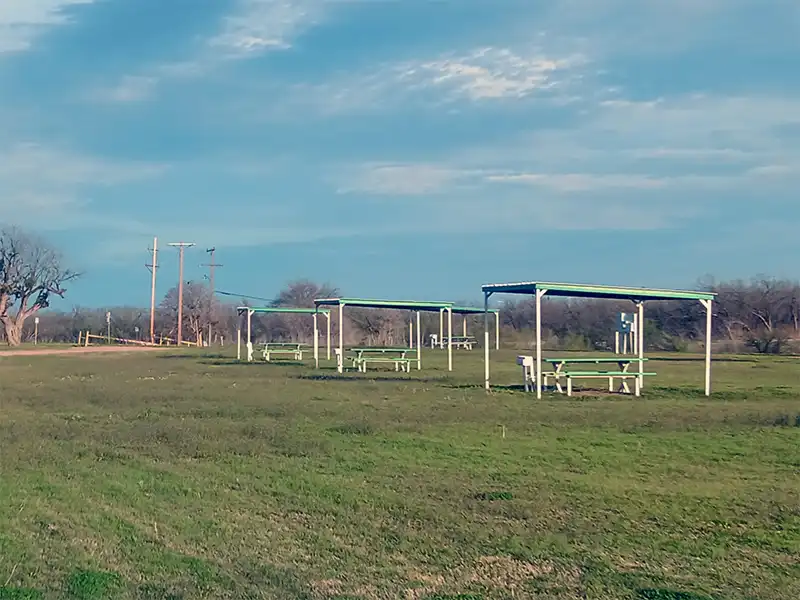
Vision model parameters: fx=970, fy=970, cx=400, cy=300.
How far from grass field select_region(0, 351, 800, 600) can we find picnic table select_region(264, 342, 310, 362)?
21.8 meters

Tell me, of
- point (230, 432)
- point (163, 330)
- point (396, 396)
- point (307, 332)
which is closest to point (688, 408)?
point (396, 396)

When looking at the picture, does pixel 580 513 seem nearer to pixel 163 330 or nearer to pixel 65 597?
pixel 65 597

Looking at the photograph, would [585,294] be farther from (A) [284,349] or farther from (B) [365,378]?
(A) [284,349]

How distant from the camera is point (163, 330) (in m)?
77.0

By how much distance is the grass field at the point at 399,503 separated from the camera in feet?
16.0

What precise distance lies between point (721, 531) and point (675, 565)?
39.0 inches

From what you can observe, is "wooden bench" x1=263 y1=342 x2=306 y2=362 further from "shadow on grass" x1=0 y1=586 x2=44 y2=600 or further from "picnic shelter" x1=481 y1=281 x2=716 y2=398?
"shadow on grass" x1=0 y1=586 x2=44 y2=600

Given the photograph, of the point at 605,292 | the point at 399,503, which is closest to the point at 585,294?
the point at 605,292

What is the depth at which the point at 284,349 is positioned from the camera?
45.1 meters

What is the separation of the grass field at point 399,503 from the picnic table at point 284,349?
21.8 metres

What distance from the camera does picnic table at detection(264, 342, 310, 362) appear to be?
36.7 m

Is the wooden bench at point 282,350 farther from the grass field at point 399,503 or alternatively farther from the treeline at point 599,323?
the grass field at point 399,503

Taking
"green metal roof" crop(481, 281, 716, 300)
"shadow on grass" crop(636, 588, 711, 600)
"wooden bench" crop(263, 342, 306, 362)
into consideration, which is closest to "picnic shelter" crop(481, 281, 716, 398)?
"green metal roof" crop(481, 281, 716, 300)

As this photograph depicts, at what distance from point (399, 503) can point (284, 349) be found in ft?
126
